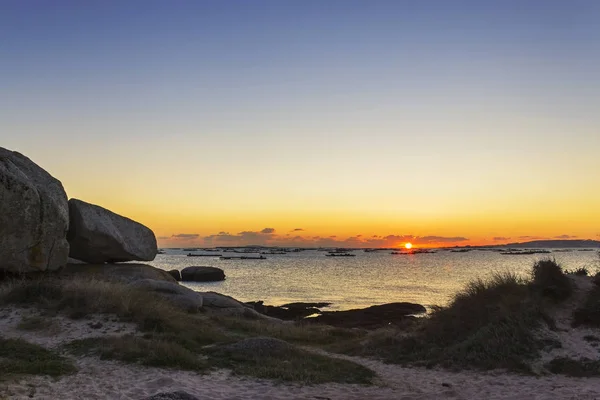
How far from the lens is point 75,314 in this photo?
17953 mm

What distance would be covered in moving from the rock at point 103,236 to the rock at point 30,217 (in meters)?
1.90

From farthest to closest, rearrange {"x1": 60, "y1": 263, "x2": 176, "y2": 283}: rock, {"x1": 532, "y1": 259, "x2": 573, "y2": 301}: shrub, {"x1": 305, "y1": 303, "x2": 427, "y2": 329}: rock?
{"x1": 305, "y1": 303, "x2": 427, "y2": 329}: rock, {"x1": 60, "y1": 263, "x2": 176, "y2": 283}: rock, {"x1": 532, "y1": 259, "x2": 573, "y2": 301}: shrub

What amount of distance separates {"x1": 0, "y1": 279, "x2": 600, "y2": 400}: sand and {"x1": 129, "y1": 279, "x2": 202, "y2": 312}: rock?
28.9 feet

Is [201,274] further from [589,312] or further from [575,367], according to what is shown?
[575,367]

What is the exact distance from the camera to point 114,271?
30.1 metres

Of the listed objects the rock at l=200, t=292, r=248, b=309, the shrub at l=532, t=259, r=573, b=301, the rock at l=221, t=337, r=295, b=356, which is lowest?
the rock at l=200, t=292, r=248, b=309

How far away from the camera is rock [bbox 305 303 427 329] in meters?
33.7

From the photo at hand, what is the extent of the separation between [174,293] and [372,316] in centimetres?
1612

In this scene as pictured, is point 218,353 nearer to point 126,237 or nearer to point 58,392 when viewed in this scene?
point 58,392

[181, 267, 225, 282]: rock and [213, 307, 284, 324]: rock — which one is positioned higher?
[213, 307, 284, 324]: rock

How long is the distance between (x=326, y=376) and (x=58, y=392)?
22.5 ft

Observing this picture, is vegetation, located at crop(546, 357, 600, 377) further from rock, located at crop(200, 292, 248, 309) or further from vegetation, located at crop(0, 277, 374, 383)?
rock, located at crop(200, 292, 248, 309)

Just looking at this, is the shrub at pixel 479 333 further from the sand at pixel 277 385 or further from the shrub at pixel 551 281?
the sand at pixel 277 385

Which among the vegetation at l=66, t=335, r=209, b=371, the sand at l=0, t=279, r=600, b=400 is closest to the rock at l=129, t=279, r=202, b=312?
the sand at l=0, t=279, r=600, b=400
